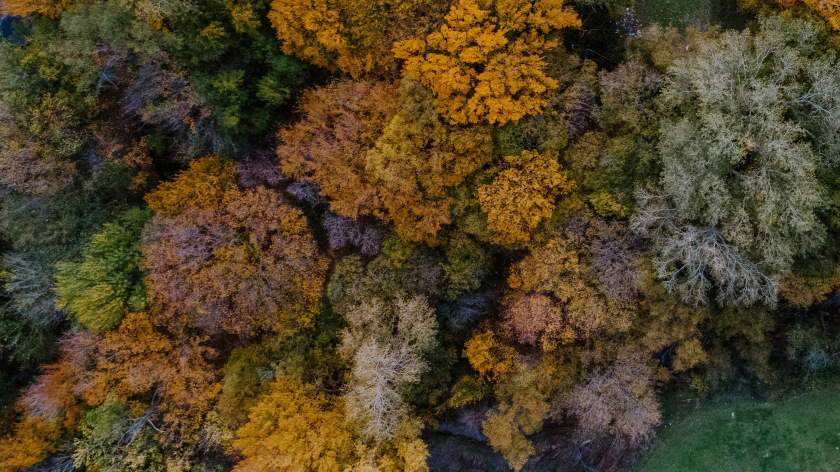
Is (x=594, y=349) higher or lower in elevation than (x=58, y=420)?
higher

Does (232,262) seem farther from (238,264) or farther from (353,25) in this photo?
(353,25)

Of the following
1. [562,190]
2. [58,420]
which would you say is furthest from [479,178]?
[58,420]

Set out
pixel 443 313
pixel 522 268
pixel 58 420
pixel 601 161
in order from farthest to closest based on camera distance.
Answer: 1. pixel 58 420
2. pixel 443 313
3. pixel 522 268
4. pixel 601 161

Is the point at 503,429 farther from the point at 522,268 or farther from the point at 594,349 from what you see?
the point at 522,268

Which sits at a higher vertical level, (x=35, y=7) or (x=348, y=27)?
(x=35, y=7)

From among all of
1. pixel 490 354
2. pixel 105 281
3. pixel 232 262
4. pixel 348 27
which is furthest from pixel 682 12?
pixel 105 281

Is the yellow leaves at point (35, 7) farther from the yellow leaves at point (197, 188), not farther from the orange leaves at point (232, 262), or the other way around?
the orange leaves at point (232, 262)
